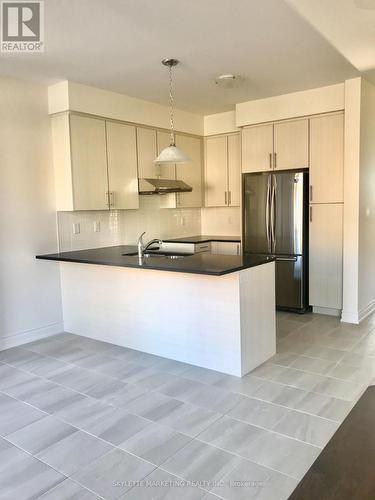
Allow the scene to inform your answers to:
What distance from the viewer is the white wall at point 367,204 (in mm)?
4469

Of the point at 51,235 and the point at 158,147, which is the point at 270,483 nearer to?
the point at 51,235

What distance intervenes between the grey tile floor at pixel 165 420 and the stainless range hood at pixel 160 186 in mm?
1972

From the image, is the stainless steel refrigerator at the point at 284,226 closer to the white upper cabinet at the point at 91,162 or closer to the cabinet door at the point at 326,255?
the cabinet door at the point at 326,255

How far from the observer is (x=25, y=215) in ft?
13.4

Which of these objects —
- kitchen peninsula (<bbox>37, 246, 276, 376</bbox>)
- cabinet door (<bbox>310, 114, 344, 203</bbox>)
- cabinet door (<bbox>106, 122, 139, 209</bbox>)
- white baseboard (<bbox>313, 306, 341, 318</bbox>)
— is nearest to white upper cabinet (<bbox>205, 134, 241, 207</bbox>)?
cabinet door (<bbox>310, 114, 344, 203</bbox>)

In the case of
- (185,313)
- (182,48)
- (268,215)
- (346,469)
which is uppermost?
(182,48)

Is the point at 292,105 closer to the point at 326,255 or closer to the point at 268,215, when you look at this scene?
the point at 268,215

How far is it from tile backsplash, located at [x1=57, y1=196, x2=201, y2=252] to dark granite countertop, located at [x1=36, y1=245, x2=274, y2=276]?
0.32 metres

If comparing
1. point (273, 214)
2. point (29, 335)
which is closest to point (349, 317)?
point (273, 214)

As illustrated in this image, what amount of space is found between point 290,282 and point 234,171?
5.89 ft

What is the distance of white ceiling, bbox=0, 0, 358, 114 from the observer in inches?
106

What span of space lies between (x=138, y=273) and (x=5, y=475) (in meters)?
2.03

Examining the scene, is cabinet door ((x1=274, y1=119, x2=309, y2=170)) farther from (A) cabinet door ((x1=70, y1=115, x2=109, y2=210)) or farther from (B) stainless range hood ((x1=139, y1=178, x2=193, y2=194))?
(A) cabinet door ((x1=70, y1=115, x2=109, y2=210))

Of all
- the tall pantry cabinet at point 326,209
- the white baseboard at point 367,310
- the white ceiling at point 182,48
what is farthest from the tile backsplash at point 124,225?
the white baseboard at point 367,310
